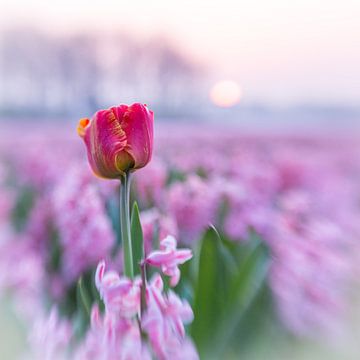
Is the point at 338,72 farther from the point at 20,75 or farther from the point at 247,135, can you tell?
the point at 20,75

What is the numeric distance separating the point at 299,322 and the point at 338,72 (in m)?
0.34

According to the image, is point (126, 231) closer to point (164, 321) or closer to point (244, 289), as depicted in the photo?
point (164, 321)

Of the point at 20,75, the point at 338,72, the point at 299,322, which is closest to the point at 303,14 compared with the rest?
the point at 338,72

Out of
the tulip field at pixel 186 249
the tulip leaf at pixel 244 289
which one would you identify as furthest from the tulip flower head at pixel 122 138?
the tulip leaf at pixel 244 289

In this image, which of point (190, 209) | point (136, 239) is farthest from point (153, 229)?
point (190, 209)

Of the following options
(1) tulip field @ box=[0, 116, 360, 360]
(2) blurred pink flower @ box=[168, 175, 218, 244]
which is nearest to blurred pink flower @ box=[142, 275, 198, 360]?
(1) tulip field @ box=[0, 116, 360, 360]

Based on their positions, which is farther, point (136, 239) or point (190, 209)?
point (190, 209)

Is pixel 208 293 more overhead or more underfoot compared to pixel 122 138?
more underfoot

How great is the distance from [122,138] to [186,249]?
64mm

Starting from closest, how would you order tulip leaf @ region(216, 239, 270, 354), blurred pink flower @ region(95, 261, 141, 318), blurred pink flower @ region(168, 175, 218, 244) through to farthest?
blurred pink flower @ region(95, 261, 141, 318), tulip leaf @ region(216, 239, 270, 354), blurred pink flower @ region(168, 175, 218, 244)

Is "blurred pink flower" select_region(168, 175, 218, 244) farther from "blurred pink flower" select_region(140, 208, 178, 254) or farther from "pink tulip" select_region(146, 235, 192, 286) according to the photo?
"pink tulip" select_region(146, 235, 192, 286)

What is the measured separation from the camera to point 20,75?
0.84 m

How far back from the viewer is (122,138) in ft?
0.75

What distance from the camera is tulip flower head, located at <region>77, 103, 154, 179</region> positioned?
230mm
